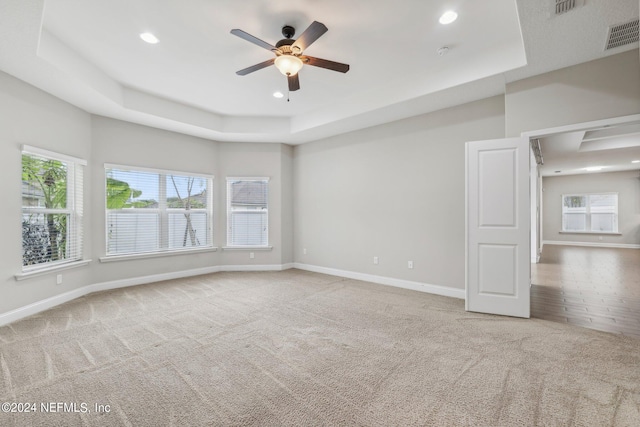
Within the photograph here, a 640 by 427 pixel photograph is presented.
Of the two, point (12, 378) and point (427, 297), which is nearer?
point (12, 378)

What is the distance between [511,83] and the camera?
3553mm

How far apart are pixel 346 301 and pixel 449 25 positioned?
11.5 ft

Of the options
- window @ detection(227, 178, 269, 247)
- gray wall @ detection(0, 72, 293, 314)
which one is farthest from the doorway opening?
window @ detection(227, 178, 269, 247)

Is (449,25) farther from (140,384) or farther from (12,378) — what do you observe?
(12,378)

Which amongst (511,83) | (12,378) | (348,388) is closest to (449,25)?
(511,83)

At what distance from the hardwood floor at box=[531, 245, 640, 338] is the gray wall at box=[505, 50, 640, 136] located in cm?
229

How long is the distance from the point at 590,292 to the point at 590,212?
28.5 feet

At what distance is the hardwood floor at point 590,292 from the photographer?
3.38 m

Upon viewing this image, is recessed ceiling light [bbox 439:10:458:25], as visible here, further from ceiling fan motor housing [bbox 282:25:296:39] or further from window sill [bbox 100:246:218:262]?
window sill [bbox 100:246:218:262]

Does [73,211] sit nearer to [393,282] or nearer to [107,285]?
[107,285]

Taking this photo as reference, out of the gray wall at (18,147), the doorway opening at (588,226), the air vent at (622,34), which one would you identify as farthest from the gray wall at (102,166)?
the air vent at (622,34)

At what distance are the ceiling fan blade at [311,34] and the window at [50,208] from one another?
140 inches

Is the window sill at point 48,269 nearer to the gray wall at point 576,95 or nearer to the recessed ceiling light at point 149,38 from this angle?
the recessed ceiling light at point 149,38

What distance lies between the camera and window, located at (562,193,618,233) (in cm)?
1038
